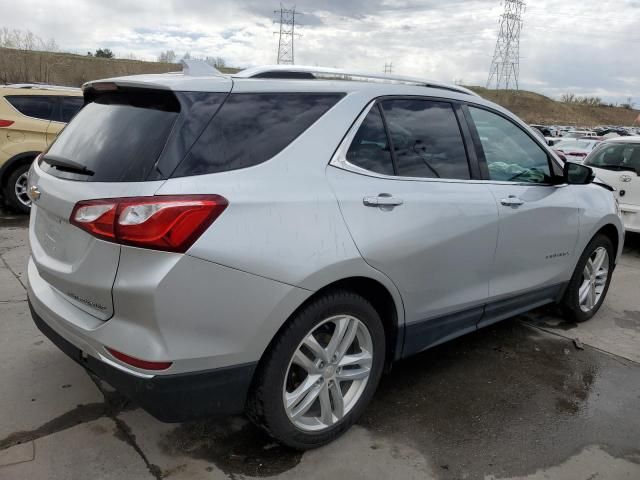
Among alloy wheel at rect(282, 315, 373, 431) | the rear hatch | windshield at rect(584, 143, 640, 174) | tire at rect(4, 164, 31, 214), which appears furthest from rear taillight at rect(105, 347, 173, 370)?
windshield at rect(584, 143, 640, 174)

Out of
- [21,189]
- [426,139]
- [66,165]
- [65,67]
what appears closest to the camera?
[66,165]

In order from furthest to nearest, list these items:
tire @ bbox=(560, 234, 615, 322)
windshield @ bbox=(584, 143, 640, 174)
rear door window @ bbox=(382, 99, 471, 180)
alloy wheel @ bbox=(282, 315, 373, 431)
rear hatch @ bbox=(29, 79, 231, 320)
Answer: windshield @ bbox=(584, 143, 640, 174) → tire @ bbox=(560, 234, 615, 322) → rear door window @ bbox=(382, 99, 471, 180) → alloy wheel @ bbox=(282, 315, 373, 431) → rear hatch @ bbox=(29, 79, 231, 320)

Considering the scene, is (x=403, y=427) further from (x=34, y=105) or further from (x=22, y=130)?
(x=34, y=105)

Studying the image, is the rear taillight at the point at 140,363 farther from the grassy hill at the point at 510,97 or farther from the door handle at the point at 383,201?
the grassy hill at the point at 510,97

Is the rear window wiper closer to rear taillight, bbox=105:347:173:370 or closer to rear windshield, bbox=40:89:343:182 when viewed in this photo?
rear windshield, bbox=40:89:343:182

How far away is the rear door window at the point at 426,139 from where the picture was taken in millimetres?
2930


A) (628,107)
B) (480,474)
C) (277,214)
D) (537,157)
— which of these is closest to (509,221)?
(537,157)

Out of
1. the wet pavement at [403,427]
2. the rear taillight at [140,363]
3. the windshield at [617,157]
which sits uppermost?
the windshield at [617,157]

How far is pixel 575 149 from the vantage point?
16.1m

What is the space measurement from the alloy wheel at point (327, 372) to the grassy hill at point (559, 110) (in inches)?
4124

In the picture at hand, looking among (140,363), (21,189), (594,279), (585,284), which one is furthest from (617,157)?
(21,189)

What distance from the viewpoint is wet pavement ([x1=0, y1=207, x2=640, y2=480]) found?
2.56 m

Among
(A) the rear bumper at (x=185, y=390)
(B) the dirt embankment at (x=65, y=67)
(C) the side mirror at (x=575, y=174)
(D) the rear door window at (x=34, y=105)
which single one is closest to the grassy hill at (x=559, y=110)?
(B) the dirt embankment at (x=65, y=67)

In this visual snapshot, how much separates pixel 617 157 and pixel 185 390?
24.8ft
